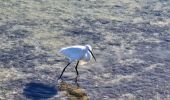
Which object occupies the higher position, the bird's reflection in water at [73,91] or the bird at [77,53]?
the bird at [77,53]

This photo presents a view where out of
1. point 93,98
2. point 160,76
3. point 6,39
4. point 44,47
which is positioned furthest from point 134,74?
point 6,39

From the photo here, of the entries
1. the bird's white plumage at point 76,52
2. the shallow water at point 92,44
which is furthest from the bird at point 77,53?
the shallow water at point 92,44

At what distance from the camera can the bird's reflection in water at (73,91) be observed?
343cm

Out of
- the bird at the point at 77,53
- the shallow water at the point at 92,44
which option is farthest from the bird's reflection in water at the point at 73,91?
the bird at the point at 77,53

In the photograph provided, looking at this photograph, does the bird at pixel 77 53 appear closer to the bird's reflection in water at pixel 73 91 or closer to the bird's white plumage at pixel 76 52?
the bird's white plumage at pixel 76 52

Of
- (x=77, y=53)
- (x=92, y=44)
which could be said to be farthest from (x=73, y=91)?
(x=92, y=44)

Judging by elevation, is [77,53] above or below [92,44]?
above

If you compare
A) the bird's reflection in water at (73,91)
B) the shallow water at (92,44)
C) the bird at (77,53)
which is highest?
the bird at (77,53)

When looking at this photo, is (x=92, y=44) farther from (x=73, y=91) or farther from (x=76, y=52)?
(x=73, y=91)

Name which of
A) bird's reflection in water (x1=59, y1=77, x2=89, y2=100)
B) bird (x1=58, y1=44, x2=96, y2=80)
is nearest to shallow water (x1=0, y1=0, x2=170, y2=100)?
bird's reflection in water (x1=59, y1=77, x2=89, y2=100)

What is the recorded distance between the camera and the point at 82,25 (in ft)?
15.5

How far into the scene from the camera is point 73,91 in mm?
3506

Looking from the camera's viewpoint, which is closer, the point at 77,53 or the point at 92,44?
the point at 77,53

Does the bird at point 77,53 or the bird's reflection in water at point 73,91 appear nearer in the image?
the bird's reflection in water at point 73,91
